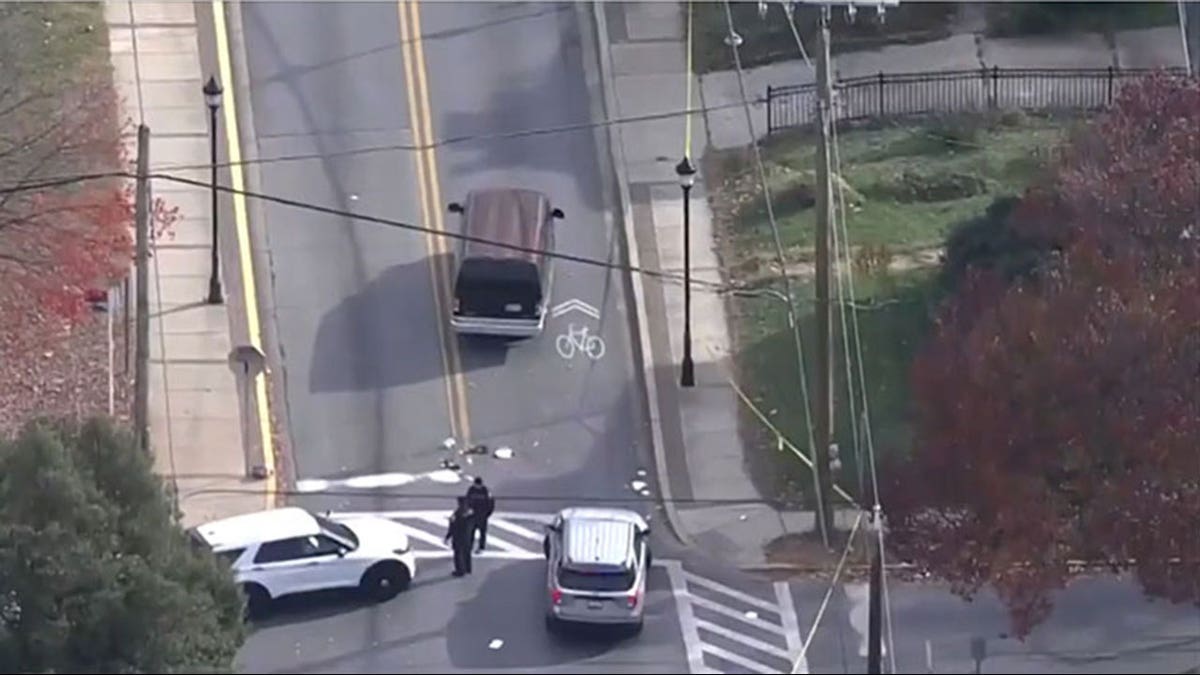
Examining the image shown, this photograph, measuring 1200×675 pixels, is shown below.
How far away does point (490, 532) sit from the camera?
46406mm

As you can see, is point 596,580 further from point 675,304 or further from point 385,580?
point 675,304

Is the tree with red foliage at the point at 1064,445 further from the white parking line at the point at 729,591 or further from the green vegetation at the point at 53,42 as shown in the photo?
the green vegetation at the point at 53,42

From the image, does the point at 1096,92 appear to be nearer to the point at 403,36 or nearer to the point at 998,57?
the point at 998,57

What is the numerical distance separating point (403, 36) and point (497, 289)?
980cm

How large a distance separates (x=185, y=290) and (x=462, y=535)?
30.8 ft

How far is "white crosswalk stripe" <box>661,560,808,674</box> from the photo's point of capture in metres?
42.2

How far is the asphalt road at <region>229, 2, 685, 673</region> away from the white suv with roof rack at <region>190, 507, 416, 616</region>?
362mm

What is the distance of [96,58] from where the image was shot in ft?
188

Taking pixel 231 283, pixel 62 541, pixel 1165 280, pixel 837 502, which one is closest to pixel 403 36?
pixel 231 283

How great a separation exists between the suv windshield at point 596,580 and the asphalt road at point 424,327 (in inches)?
30.8

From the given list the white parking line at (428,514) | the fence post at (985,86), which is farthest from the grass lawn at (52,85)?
the fence post at (985,86)

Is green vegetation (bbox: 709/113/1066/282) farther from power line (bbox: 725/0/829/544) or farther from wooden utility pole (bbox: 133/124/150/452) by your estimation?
wooden utility pole (bbox: 133/124/150/452)

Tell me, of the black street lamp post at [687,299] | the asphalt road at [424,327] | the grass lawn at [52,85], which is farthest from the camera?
the grass lawn at [52,85]

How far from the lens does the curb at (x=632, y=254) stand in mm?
47812
